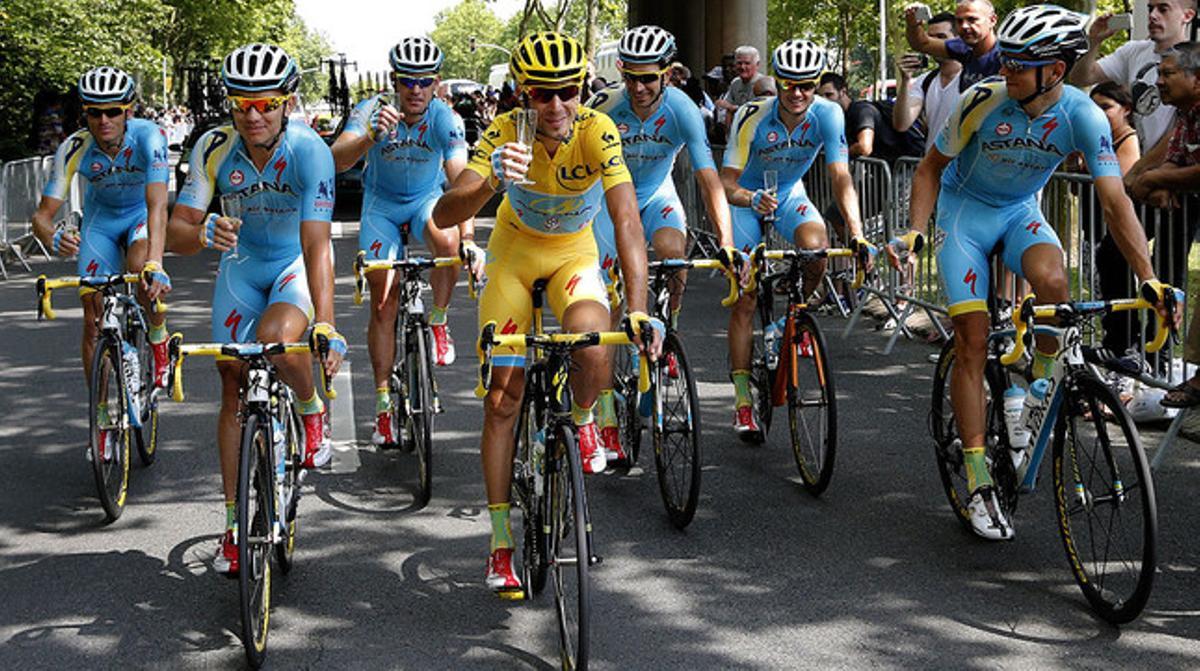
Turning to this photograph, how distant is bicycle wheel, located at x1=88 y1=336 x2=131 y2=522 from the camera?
7.28 metres

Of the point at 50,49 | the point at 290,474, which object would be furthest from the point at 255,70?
the point at 50,49

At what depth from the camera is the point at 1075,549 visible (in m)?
5.87

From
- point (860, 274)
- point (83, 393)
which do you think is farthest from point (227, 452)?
point (83, 393)

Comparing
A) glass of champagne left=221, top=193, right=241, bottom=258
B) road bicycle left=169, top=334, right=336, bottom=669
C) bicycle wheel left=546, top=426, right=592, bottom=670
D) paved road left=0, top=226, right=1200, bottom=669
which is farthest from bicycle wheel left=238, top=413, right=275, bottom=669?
glass of champagne left=221, top=193, right=241, bottom=258

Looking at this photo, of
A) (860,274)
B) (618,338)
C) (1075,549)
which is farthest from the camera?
(860,274)

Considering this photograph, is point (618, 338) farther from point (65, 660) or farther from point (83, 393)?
point (83, 393)

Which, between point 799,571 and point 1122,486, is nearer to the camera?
point 1122,486

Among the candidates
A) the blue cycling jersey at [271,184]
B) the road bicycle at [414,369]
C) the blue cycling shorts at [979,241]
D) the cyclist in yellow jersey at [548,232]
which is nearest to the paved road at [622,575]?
the road bicycle at [414,369]

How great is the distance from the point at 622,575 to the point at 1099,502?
1.88 m

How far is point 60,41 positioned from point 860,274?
2392 centimetres

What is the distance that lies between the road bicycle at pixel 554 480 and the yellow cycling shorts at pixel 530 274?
351mm

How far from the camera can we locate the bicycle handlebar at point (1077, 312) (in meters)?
5.57

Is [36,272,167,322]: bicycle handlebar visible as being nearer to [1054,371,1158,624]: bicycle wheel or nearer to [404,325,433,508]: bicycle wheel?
[404,325,433,508]: bicycle wheel

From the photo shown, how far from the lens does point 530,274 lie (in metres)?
6.18
